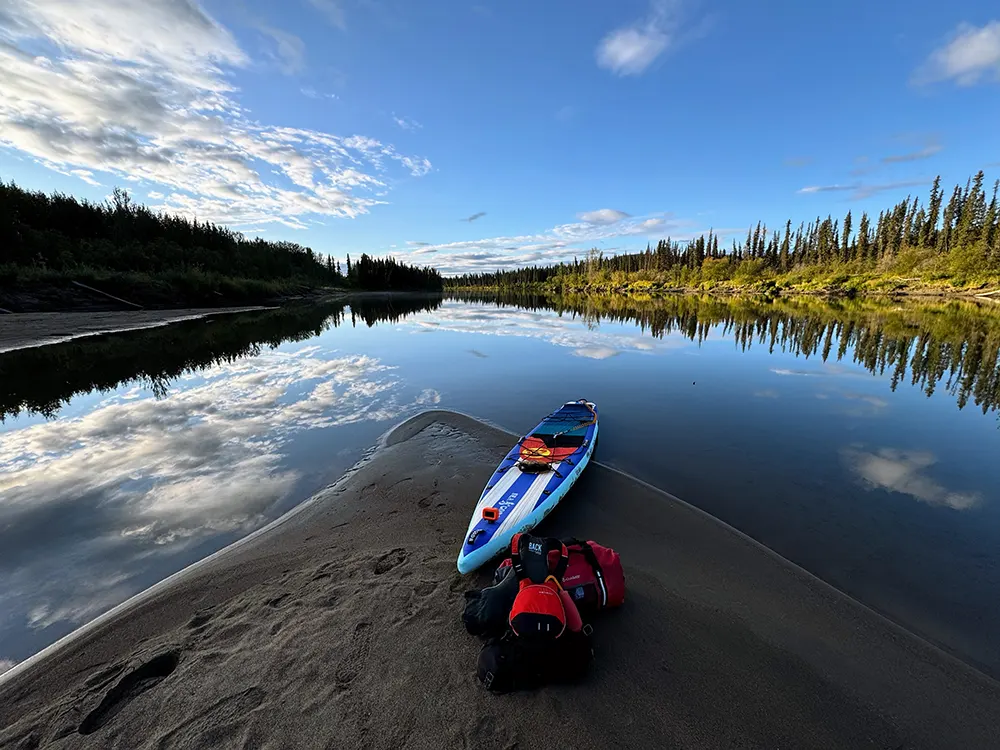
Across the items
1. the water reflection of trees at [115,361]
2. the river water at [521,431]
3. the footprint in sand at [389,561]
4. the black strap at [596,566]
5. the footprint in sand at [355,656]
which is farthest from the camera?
the water reflection of trees at [115,361]

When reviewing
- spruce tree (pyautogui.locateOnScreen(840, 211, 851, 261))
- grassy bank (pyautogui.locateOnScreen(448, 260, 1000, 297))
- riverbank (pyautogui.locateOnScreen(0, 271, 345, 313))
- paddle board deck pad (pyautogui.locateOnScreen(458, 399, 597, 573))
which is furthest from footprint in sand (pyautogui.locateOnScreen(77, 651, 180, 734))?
spruce tree (pyautogui.locateOnScreen(840, 211, 851, 261))

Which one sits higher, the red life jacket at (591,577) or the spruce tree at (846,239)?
the spruce tree at (846,239)

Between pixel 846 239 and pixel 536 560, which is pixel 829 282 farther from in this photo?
pixel 536 560

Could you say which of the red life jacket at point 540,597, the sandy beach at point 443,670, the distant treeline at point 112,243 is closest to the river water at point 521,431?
the sandy beach at point 443,670

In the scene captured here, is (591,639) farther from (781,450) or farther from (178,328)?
(178,328)

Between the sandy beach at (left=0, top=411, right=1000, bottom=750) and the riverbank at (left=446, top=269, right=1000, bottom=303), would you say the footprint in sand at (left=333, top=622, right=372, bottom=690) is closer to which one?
the sandy beach at (left=0, top=411, right=1000, bottom=750)

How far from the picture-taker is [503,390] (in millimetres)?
15016

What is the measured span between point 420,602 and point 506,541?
1.43m

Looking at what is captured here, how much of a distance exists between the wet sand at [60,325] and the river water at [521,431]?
288 centimetres

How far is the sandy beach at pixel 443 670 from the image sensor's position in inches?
122

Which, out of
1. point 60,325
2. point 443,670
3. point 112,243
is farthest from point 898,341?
point 112,243

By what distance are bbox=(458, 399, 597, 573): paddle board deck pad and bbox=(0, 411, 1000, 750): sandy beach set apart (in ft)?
1.67

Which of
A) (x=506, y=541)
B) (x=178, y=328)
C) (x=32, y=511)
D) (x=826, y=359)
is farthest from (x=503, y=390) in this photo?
(x=178, y=328)

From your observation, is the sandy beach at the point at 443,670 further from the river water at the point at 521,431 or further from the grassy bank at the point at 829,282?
the grassy bank at the point at 829,282
